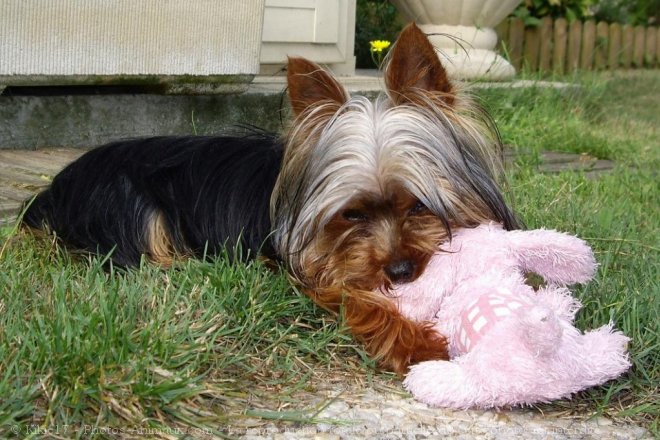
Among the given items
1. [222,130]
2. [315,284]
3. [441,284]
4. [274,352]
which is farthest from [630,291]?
[222,130]

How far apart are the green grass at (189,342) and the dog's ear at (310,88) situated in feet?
1.82

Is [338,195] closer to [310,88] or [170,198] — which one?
[310,88]

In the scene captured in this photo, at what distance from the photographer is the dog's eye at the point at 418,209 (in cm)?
301

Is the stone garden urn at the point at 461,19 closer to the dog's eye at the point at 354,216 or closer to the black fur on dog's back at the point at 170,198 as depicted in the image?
the black fur on dog's back at the point at 170,198

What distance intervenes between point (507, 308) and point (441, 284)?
0.93 ft

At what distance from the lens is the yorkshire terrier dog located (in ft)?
9.50

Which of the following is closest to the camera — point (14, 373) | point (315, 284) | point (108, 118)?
point (14, 373)

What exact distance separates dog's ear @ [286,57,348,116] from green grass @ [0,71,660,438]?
555 millimetres

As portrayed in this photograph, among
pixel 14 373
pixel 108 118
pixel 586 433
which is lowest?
pixel 586 433

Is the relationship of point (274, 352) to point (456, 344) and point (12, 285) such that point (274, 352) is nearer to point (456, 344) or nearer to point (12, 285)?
point (456, 344)

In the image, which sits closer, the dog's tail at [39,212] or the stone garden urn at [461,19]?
the dog's tail at [39,212]

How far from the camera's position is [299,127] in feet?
10.5

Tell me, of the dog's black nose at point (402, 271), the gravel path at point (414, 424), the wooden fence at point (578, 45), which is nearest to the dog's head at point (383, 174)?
the dog's black nose at point (402, 271)

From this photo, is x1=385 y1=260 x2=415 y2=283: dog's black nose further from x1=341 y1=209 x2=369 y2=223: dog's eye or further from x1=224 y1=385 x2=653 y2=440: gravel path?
x1=224 y1=385 x2=653 y2=440: gravel path
